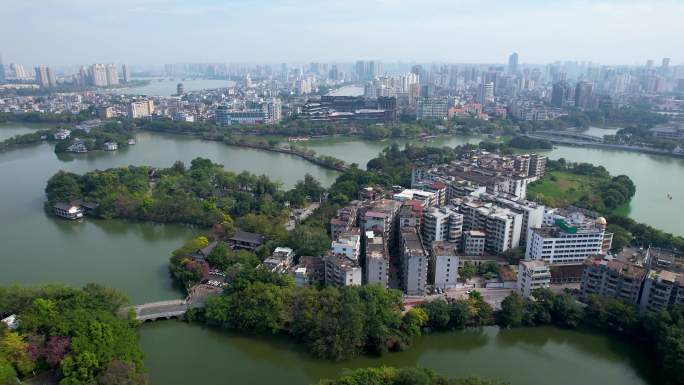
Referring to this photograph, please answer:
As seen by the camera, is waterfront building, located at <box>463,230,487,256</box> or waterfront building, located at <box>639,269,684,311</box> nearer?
waterfront building, located at <box>639,269,684,311</box>

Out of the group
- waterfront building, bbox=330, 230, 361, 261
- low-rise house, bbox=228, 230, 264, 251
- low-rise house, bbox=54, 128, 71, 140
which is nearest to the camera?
waterfront building, bbox=330, 230, 361, 261

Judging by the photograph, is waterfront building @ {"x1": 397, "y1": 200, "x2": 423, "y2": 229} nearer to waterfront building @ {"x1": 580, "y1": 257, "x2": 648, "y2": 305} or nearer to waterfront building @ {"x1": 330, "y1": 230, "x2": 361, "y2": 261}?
waterfront building @ {"x1": 330, "y1": 230, "x2": 361, "y2": 261}

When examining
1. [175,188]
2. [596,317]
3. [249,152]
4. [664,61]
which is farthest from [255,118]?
[664,61]

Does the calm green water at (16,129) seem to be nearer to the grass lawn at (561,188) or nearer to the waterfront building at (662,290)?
the grass lawn at (561,188)

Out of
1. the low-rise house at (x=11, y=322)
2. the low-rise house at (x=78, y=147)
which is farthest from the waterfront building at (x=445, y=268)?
the low-rise house at (x=78, y=147)

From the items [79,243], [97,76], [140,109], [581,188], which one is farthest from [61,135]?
[97,76]

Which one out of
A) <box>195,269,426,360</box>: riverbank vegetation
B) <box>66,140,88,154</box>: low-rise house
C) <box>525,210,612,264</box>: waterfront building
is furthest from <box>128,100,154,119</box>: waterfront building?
<box>525,210,612,264</box>: waterfront building

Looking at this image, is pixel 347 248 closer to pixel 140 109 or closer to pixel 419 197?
pixel 419 197

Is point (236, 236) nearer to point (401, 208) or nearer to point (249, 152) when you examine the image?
point (401, 208)
